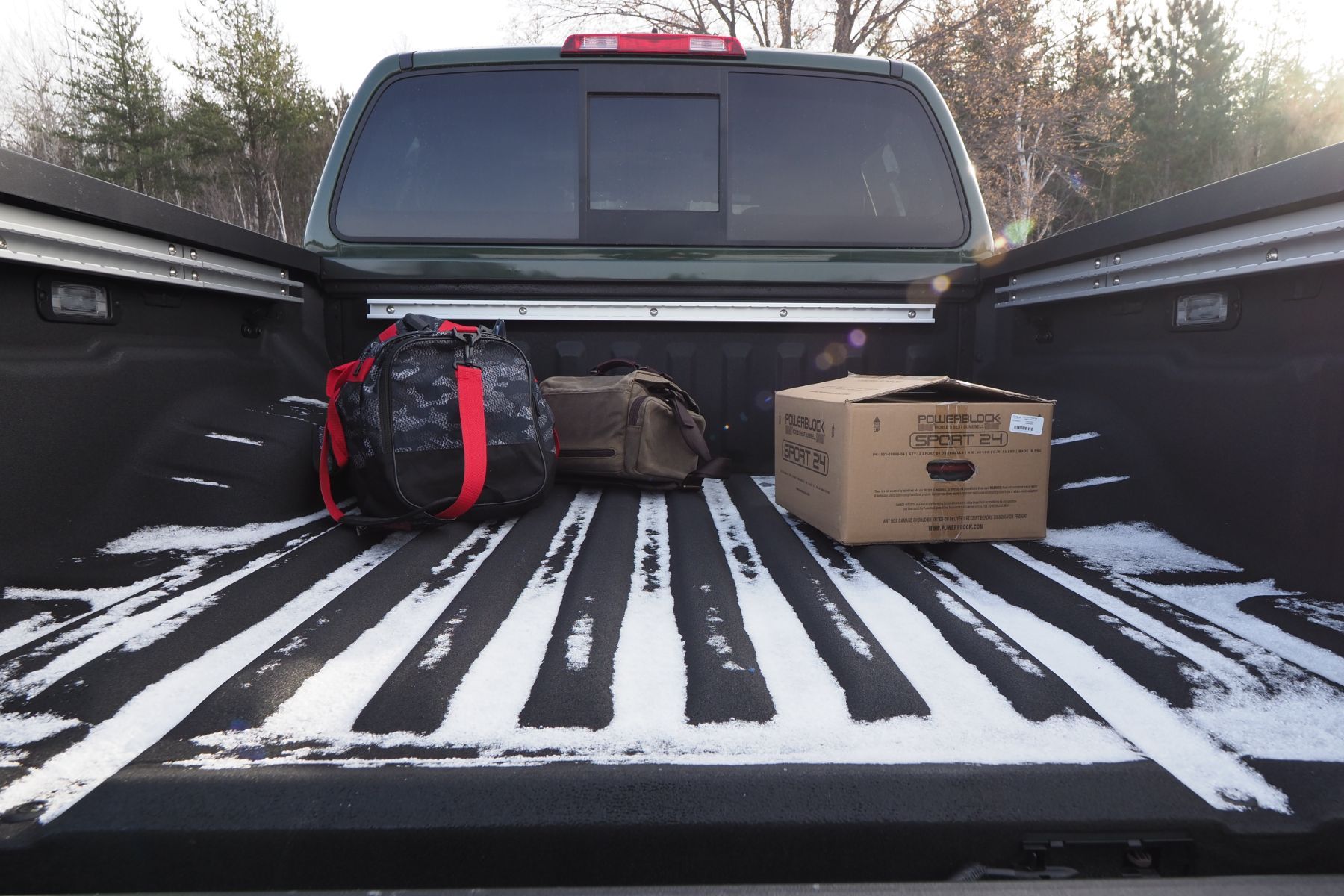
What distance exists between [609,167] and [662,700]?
1766 millimetres

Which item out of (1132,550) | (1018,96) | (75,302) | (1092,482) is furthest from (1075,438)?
(1018,96)

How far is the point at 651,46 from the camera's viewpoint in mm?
→ 2213

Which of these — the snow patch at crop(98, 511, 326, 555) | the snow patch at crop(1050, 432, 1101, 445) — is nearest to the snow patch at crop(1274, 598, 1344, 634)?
the snow patch at crop(1050, 432, 1101, 445)

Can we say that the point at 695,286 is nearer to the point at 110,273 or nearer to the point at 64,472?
the point at 110,273

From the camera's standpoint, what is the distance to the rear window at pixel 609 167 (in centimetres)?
222

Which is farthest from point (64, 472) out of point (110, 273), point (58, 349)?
point (110, 273)

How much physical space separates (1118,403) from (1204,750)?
3.77 feet

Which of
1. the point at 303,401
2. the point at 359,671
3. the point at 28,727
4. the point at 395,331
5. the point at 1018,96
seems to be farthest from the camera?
the point at 1018,96

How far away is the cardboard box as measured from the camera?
64.9 inches

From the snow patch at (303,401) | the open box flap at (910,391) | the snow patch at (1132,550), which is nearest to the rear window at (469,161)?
the snow patch at (303,401)

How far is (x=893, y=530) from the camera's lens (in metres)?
1.67

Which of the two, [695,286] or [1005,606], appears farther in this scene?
[695,286]

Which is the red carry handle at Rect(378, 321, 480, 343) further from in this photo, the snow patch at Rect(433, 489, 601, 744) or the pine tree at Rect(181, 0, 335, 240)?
the pine tree at Rect(181, 0, 335, 240)

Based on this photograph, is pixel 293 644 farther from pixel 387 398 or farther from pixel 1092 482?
pixel 1092 482
